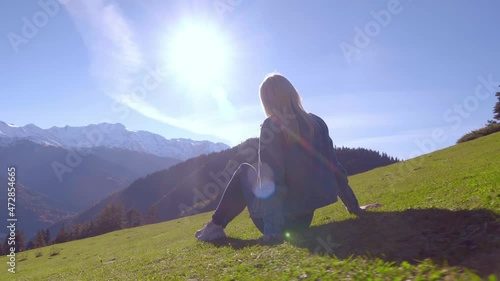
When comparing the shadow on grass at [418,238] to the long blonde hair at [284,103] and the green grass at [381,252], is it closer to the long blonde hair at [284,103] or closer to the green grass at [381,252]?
the green grass at [381,252]

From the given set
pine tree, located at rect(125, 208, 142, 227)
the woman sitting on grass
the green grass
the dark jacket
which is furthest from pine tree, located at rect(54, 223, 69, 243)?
the dark jacket

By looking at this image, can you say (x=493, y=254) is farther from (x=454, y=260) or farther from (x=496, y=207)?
(x=496, y=207)

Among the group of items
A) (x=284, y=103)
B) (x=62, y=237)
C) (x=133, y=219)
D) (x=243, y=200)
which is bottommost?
(x=243, y=200)

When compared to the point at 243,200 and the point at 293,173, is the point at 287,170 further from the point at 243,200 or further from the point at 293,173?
the point at 243,200

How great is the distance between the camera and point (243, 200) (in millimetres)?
9078

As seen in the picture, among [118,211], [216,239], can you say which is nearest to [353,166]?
[118,211]

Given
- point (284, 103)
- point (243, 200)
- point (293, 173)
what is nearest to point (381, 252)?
point (293, 173)

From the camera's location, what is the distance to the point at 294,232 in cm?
827

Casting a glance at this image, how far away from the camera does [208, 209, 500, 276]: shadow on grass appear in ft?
14.9

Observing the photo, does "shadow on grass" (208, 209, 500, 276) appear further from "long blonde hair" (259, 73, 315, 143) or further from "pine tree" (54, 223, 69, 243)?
"pine tree" (54, 223, 69, 243)

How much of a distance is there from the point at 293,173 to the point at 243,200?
1.70 m

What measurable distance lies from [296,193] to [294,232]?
0.87 metres

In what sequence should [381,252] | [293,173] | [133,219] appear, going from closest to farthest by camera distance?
[381,252] < [293,173] < [133,219]

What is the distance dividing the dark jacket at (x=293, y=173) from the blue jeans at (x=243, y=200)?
28 cm
